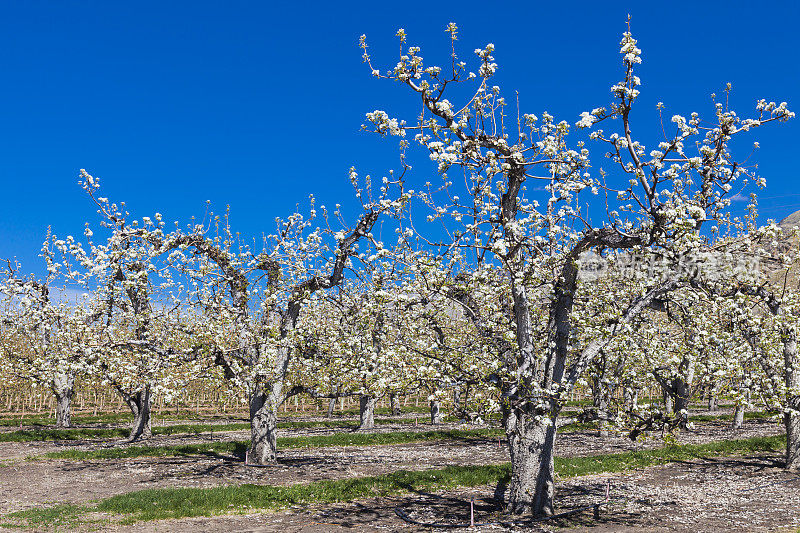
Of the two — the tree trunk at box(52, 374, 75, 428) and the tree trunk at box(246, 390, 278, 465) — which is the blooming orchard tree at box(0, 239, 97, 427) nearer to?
the tree trunk at box(52, 374, 75, 428)

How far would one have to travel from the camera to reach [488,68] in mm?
13992

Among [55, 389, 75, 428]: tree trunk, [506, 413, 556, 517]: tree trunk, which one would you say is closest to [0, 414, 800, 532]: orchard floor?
[506, 413, 556, 517]: tree trunk

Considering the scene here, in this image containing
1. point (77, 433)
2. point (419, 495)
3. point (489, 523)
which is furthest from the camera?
point (77, 433)

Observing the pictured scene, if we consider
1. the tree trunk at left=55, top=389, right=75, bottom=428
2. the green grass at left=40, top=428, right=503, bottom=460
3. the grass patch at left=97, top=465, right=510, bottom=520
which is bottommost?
the green grass at left=40, top=428, right=503, bottom=460

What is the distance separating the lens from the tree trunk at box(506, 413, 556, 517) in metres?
16.4

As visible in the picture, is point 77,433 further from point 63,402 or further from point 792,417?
point 792,417

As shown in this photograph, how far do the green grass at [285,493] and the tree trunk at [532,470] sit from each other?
560 cm

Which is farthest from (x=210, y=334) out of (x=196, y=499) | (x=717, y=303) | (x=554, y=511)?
(x=717, y=303)

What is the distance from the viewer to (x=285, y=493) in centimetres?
1966

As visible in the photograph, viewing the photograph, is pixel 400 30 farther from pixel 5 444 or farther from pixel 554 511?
pixel 5 444

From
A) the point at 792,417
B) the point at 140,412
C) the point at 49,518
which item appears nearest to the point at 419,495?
the point at 49,518

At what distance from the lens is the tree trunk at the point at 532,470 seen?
53.9 feet

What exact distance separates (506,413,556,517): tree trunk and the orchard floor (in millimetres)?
745

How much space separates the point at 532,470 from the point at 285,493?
8664mm
